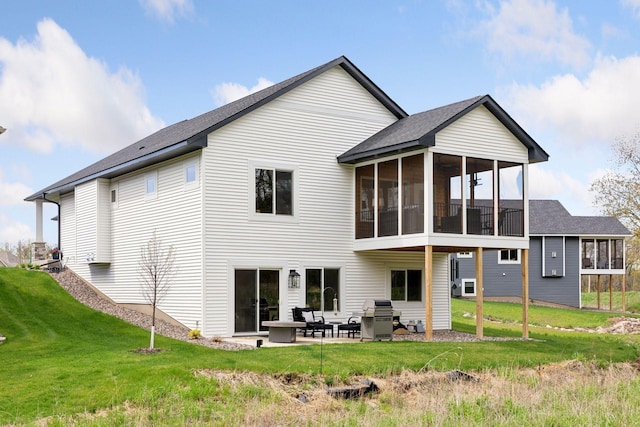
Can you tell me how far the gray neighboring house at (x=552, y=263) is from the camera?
4091cm

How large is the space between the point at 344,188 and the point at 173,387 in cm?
1070

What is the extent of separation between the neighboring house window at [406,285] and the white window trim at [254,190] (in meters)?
3.74

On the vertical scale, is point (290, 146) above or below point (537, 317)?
above

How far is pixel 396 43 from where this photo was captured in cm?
1777

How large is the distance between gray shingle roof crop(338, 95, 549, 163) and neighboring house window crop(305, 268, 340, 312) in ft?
9.87

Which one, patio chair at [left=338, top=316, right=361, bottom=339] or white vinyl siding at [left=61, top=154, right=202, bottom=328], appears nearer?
patio chair at [left=338, top=316, right=361, bottom=339]

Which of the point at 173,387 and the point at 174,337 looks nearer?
the point at 173,387

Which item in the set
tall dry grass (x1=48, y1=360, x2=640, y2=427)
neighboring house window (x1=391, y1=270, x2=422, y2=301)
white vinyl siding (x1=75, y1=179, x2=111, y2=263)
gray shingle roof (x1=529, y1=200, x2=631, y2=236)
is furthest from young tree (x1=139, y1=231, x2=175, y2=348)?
gray shingle roof (x1=529, y1=200, x2=631, y2=236)

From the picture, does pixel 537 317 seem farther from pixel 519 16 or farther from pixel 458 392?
pixel 458 392

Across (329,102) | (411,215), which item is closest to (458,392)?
(411,215)

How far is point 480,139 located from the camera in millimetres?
20234

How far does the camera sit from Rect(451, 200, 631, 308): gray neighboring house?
4091 cm

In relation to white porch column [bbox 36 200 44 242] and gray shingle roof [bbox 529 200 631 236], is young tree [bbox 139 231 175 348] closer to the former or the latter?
white porch column [bbox 36 200 44 242]

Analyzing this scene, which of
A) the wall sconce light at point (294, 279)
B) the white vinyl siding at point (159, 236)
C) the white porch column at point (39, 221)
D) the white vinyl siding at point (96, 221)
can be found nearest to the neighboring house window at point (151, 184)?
the white vinyl siding at point (159, 236)
